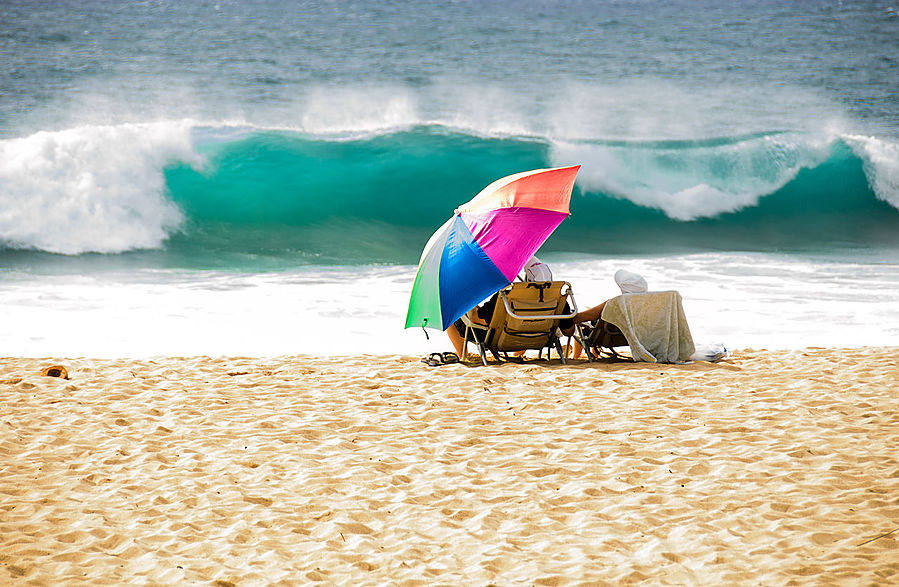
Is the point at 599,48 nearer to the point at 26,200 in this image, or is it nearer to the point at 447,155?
the point at 447,155

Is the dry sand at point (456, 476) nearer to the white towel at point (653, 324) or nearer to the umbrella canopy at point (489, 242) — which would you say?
the white towel at point (653, 324)

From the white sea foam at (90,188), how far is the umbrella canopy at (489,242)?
9377 mm

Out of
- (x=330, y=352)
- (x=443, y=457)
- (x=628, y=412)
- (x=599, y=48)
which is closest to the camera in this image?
(x=443, y=457)

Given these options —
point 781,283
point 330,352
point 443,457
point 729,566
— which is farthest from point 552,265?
point 729,566

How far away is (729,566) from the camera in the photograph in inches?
93.7

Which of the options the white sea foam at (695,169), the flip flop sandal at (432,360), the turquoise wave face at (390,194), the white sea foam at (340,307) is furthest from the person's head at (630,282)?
the white sea foam at (695,169)

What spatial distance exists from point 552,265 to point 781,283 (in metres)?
3.30

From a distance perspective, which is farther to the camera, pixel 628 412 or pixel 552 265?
pixel 552 265

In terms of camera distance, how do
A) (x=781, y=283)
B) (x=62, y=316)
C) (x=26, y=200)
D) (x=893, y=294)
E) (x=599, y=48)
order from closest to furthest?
(x=62, y=316) < (x=893, y=294) < (x=781, y=283) < (x=26, y=200) < (x=599, y=48)

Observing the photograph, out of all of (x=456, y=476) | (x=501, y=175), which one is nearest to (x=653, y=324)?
(x=456, y=476)

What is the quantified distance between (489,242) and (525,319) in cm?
53

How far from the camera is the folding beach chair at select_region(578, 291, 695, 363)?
5020 mm

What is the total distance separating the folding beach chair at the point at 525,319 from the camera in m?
4.98

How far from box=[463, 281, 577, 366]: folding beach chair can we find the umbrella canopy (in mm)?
251
